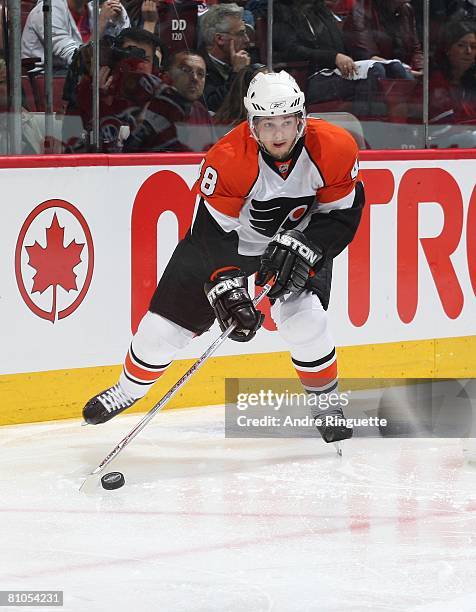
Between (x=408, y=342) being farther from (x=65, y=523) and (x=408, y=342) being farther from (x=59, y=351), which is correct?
(x=65, y=523)

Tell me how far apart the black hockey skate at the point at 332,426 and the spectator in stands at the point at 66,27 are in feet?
4.87

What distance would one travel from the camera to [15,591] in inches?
109

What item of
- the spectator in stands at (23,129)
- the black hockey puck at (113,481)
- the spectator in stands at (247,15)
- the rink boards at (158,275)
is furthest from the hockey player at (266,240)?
the spectator in stands at (247,15)

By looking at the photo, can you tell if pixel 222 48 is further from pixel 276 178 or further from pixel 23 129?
pixel 276 178

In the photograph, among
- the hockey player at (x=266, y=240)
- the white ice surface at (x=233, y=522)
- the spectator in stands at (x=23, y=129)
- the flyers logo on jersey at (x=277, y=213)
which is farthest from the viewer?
the spectator in stands at (x=23, y=129)

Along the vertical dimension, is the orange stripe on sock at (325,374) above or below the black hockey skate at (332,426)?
above

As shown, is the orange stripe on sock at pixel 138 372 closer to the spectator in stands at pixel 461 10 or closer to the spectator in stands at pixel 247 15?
the spectator in stands at pixel 247 15

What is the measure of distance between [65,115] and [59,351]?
2.63 feet

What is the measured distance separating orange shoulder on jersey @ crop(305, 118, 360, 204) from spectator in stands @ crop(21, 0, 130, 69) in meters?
1.06

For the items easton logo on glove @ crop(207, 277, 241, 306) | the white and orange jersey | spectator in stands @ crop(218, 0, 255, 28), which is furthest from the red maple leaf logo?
spectator in stands @ crop(218, 0, 255, 28)

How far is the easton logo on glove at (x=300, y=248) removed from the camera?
3777mm

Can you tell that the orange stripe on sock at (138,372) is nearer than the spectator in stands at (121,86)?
Yes

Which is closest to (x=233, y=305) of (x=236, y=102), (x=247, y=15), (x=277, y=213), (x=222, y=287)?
(x=222, y=287)

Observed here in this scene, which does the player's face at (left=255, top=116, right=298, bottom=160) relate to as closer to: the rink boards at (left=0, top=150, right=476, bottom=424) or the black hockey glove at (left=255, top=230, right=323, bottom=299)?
the black hockey glove at (left=255, top=230, right=323, bottom=299)
